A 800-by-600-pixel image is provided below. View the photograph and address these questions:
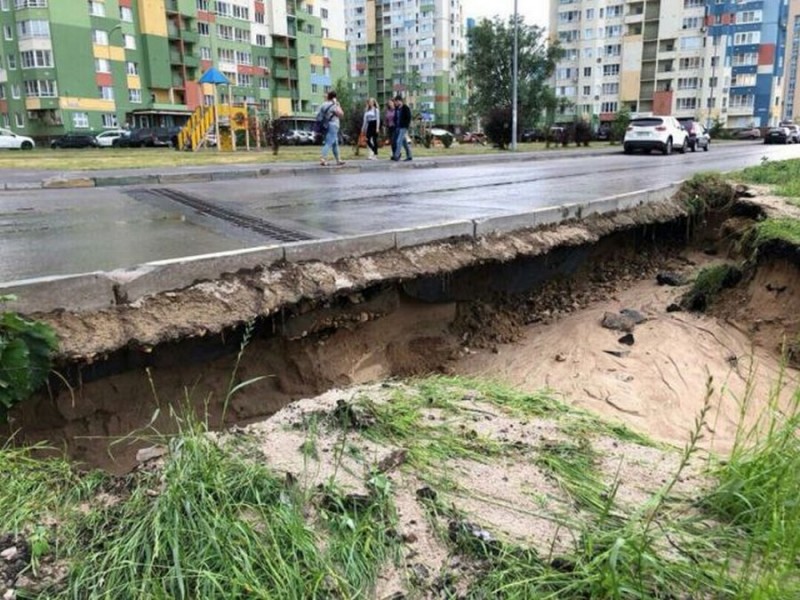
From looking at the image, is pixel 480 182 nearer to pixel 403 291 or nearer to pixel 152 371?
pixel 403 291

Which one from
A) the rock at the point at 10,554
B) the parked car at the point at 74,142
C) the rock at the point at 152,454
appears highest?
the parked car at the point at 74,142

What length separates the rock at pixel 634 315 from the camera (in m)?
7.14

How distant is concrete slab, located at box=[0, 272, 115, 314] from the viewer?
380 centimetres

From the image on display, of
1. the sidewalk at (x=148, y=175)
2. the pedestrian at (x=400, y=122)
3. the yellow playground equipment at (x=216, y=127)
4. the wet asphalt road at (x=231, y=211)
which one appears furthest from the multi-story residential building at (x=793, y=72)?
the wet asphalt road at (x=231, y=211)

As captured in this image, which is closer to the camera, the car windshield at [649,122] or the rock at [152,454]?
the rock at [152,454]

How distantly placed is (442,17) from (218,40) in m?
52.3

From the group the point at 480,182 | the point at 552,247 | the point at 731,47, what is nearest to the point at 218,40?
the point at 731,47

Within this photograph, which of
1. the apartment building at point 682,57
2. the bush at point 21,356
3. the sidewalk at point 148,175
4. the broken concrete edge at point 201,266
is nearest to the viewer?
the bush at point 21,356

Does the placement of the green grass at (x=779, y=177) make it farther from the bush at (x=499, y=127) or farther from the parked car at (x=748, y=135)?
the parked car at (x=748, y=135)

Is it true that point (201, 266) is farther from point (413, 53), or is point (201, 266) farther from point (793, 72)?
point (793, 72)

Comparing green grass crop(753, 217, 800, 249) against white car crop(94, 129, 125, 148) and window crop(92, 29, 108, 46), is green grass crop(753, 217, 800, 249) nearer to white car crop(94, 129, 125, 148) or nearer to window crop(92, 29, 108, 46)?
white car crop(94, 129, 125, 148)

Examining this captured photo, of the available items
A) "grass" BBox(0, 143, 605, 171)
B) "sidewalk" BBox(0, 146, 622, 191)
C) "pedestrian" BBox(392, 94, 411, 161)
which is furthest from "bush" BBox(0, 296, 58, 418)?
"pedestrian" BBox(392, 94, 411, 161)

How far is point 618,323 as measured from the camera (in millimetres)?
7012

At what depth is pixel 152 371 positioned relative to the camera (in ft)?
14.1
